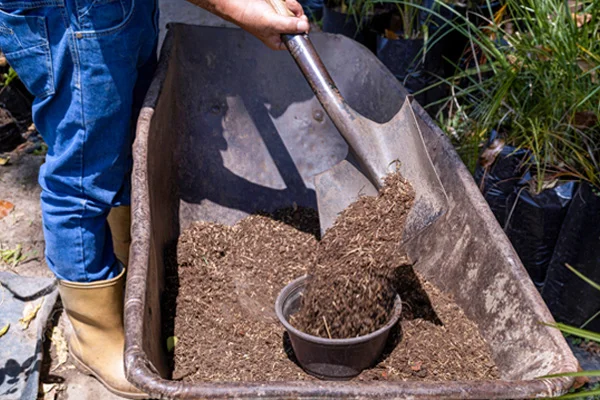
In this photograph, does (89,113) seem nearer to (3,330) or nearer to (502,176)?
(3,330)

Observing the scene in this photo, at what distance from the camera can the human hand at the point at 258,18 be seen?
199cm

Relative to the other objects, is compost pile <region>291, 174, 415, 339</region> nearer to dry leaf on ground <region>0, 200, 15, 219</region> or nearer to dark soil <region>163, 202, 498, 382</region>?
dark soil <region>163, 202, 498, 382</region>

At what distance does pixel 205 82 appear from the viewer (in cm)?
276

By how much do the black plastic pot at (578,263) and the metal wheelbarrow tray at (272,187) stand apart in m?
0.61

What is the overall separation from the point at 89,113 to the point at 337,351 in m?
1.01

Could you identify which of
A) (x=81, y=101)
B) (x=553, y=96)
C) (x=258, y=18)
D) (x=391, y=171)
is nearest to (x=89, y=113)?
(x=81, y=101)

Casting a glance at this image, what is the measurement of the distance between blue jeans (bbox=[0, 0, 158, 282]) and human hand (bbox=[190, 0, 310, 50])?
0.22m

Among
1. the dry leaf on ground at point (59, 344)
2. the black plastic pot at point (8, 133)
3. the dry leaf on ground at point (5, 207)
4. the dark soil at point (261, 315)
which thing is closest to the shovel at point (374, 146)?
the dark soil at point (261, 315)

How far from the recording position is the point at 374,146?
7.07 ft

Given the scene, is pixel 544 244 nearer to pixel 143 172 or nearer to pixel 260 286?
pixel 260 286

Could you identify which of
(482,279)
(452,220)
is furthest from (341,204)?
(482,279)

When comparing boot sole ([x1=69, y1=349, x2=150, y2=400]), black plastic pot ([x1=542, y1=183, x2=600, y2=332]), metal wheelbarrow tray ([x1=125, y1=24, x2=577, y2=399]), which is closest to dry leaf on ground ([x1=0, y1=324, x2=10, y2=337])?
boot sole ([x1=69, y1=349, x2=150, y2=400])

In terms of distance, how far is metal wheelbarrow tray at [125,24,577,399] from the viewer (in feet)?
4.70

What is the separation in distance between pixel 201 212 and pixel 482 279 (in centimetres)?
121
